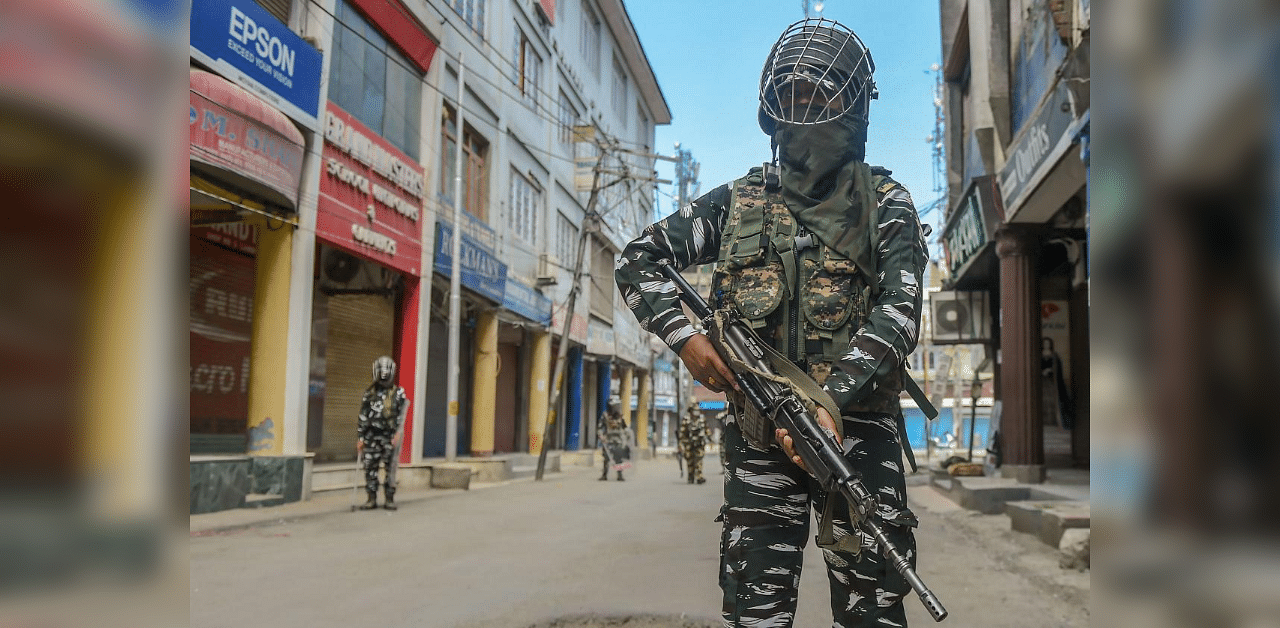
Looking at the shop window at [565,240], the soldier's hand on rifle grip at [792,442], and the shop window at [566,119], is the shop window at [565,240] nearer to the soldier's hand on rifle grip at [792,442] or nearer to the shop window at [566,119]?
the shop window at [566,119]

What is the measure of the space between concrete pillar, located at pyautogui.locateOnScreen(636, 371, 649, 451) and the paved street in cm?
3173

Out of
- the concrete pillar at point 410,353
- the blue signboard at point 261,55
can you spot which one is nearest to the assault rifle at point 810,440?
the blue signboard at point 261,55

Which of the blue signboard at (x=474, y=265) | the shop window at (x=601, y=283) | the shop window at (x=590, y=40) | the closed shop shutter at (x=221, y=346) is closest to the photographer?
the closed shop shutter at (x=221, y=346)

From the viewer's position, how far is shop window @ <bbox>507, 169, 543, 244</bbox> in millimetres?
22000

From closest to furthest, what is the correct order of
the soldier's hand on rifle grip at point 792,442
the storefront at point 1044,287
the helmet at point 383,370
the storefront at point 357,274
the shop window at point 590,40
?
the soldier's hand on rifle grip at point 792,442, the storefront at point 1044,287, the helmet at point 383,370, the storefront at point 357,274, the shop window at point 590,40

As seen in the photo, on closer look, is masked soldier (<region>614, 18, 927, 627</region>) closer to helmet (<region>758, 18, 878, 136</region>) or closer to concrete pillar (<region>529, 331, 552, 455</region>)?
helmet (<region>758, 18, 878, 136</region>)

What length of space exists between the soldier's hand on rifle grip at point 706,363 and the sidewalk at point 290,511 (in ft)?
20.0

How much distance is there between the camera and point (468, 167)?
742 inches

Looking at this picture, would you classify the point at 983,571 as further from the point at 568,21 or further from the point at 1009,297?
the point at 568,21

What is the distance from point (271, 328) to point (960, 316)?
446 inches

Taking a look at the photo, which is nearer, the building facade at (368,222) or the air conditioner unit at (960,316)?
the building facade at (368,222)

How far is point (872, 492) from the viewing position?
2420 mm

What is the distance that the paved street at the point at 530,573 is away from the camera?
166 inches

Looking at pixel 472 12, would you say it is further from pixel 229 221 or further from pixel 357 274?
pixel 229 221
